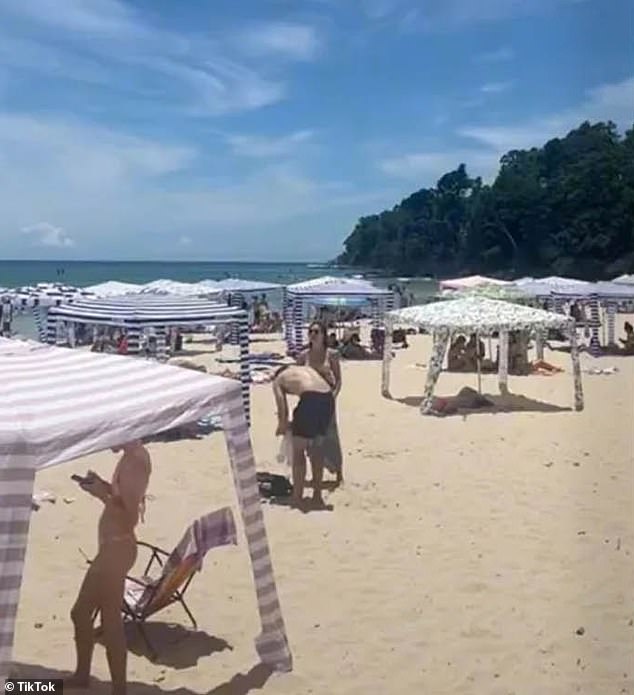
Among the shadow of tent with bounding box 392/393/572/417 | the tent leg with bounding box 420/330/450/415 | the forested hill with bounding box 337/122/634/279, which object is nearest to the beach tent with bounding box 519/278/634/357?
the forested hill with bounding box 337/122/634/279

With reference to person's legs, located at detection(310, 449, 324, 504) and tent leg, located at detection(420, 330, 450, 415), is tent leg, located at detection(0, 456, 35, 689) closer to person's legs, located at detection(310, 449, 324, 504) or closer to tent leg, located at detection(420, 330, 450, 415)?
person's legs, located at detection(310, 449, 324, 504)

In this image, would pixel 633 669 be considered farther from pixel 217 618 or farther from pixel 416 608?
pixel 217 618

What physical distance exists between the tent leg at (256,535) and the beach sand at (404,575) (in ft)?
0.40

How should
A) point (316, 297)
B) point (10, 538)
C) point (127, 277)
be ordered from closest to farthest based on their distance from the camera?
point (10, 538)
point (316, 297)
point (127, 277)

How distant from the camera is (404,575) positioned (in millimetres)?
5672

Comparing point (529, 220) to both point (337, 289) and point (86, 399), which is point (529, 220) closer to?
point (337, 289)

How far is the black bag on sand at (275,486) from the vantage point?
24.4ft

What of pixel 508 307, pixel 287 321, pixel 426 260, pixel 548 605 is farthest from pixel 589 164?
pixel 426 260

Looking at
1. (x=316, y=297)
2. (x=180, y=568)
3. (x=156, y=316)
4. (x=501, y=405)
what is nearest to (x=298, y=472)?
(x=180, y=568)

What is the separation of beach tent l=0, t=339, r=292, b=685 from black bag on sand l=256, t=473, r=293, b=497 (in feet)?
10.2

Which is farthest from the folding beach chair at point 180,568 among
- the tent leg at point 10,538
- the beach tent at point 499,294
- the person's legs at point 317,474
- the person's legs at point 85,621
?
the beach tent at point 499,294

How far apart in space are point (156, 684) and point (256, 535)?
771mm

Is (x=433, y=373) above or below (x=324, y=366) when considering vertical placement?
below

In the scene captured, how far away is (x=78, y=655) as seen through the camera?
4.12 meters
